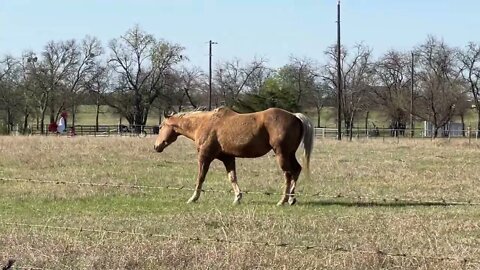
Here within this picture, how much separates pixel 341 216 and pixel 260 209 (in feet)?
5.09

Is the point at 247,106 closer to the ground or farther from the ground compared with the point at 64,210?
farther from the ground

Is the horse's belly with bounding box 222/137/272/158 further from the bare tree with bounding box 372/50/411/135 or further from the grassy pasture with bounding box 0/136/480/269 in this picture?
the bare tree with bounding box 372/50/411/135

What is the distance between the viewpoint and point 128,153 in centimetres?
2470

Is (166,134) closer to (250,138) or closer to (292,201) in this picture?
(250,138)

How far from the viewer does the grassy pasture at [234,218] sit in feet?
Result: 22.6

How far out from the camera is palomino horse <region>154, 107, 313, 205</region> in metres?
13.6

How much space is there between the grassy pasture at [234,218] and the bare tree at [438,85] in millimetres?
49119

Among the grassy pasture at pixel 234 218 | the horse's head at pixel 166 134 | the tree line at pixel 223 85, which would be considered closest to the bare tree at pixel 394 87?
the tree line at pixel 223 85

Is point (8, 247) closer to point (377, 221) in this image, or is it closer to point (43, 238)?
point (43, 238)

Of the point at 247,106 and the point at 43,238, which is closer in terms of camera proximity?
the point at 43,238

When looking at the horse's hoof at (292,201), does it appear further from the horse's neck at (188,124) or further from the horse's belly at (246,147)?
the horse's neck at (188,124)

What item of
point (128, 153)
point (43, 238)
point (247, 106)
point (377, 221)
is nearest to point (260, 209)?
point (377, 221)

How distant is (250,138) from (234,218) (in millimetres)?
3719

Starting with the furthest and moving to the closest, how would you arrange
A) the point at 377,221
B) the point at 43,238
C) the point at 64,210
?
→ the point at 64,210, the point at 377,221, the point at 43,238
